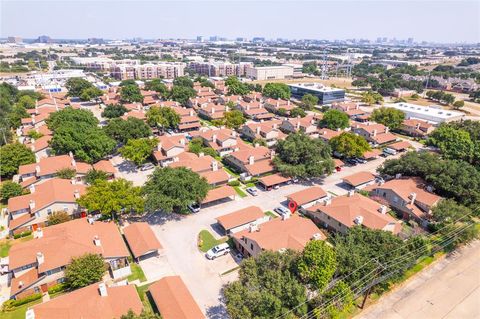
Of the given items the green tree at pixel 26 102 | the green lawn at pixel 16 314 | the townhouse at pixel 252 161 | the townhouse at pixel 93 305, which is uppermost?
the green tree at pixel 26 102

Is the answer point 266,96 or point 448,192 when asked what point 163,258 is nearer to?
point 448,192

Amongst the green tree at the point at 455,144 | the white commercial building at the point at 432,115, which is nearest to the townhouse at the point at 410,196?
the green tree at the point at 455,144

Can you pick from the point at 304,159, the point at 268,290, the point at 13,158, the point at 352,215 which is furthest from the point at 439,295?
the point at 13,158

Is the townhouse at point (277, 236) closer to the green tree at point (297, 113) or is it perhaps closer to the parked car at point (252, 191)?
the parked car at point (252, 191)

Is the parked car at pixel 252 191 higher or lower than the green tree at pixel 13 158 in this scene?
lower

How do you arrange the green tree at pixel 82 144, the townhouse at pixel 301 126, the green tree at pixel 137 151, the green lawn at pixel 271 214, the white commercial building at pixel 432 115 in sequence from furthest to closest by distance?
1. the white commercial building at pixel 432 115
2. the townhouse at pixel 301 126
3. the green tree at pixel 82 144
4. the green tree at pixel 137 151
5. the green lawn at pixel 271 214

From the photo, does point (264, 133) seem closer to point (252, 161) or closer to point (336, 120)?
→ point (252, 161)

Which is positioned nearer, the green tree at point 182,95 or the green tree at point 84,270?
the green tree at point 84,270
